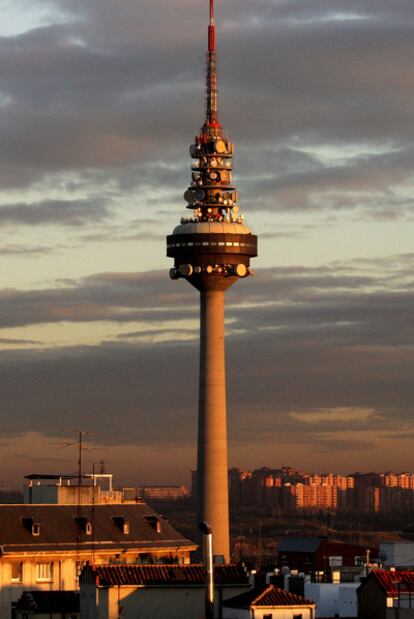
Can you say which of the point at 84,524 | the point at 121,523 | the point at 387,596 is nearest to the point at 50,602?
the point at 387,596

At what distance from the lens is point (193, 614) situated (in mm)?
131750

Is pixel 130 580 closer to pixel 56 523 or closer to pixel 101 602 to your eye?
pixel 101 602

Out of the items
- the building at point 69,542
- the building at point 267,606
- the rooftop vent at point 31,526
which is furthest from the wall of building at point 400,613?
the rooftop vent at point 31,526

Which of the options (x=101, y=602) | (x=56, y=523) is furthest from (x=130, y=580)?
(x=56, y=523)

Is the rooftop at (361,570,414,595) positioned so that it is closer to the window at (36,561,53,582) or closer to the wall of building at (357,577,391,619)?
the wall of building at (357,577,391,619)

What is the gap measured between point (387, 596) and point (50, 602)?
96.5 feet

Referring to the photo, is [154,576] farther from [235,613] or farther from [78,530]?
[78,530]

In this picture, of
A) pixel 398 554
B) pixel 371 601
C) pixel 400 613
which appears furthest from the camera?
pixel 398 554

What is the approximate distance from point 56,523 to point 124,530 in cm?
700

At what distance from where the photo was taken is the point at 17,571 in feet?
577

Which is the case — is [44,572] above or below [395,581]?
above

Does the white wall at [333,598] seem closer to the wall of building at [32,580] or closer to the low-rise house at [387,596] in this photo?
the low-rise house at [387,596]

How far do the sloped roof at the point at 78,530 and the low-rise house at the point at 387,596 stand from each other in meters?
52.7

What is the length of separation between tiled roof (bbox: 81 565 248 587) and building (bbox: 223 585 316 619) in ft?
17.3
